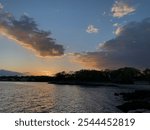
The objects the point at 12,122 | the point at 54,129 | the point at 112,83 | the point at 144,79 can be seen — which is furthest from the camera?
the point at 112,83

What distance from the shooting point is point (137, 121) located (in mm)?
10273

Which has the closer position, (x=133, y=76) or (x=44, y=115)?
(x=44, y=115)

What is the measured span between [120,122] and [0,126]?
4179mm

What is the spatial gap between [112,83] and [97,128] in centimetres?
13242

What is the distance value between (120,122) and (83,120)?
4.16 ft

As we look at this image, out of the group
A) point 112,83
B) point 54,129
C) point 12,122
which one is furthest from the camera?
point 112,83

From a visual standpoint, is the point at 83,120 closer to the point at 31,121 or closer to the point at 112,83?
the point at 31,121

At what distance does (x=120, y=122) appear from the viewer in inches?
395

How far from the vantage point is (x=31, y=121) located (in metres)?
9.98

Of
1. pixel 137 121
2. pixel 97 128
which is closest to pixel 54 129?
pixel 97 128

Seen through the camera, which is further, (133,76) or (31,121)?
(133,76)

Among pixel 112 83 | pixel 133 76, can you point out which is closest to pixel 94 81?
pixel 112 83

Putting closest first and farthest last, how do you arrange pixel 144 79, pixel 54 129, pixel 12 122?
pixel 54 129 < pixel 12 122 < pixel 144 79

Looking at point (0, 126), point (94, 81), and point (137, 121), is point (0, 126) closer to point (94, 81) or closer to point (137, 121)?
point (137, 121)
